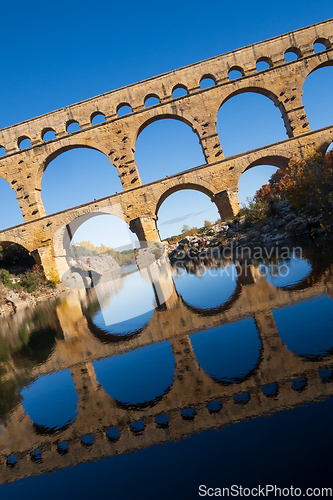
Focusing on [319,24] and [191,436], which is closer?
[191,436]


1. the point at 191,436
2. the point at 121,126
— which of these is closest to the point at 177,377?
the point at 191,436

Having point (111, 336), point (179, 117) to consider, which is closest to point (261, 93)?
point (179, 117)

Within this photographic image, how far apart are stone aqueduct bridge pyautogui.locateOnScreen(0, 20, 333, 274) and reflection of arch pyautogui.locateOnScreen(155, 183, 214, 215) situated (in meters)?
0.07

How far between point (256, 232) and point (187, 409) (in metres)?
14.2

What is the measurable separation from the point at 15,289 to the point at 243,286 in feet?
54.3

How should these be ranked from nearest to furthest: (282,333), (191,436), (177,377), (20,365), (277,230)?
(191,436) → (177,377) → (282,333) → (20,365) → (277,230)

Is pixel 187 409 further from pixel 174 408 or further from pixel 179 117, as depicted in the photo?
pixel 179 117

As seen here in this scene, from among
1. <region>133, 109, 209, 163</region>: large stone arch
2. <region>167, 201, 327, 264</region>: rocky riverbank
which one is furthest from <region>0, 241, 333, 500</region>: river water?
<region>133, 109, 209, 163</region>: large stone arch

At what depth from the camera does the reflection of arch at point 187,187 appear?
18672mm

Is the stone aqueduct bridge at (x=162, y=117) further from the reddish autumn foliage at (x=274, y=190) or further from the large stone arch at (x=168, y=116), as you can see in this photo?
the reddish autumn foliage at (x=274, y=190)

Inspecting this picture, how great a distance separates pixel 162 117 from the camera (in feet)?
65.9

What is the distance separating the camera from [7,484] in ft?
7.20

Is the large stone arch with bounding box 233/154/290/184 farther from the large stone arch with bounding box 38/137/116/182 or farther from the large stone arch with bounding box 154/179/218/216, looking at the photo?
the large stone arch with bounding box 38/137/116/182

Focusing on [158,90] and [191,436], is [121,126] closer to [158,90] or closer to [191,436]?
[158,90]
